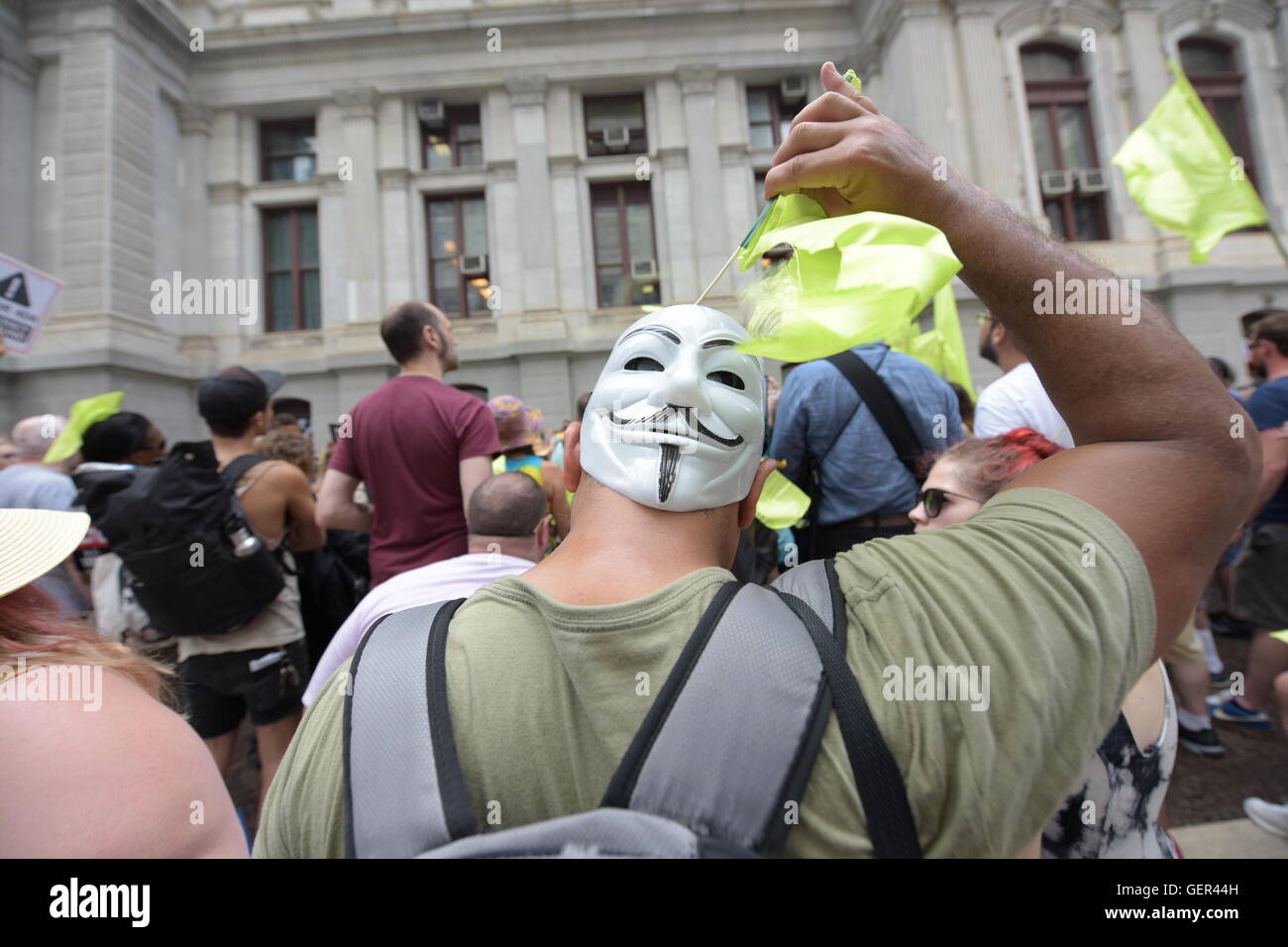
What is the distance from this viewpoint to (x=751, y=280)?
50.6 inches

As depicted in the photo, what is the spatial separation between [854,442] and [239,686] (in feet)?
9.93

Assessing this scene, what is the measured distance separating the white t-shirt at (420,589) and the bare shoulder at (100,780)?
3.35 feet

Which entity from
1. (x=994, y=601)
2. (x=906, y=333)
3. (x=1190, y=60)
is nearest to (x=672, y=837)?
(x=994, y=601)

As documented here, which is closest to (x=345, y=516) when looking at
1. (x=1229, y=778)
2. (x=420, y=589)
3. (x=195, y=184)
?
(x=420, y=589)

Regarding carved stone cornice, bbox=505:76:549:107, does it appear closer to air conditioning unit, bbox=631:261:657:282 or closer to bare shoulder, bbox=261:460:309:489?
air conditioning unit, bbox=631:261:657:282

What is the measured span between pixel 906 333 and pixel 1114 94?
13869mm

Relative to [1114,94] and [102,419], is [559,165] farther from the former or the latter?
[102,419]

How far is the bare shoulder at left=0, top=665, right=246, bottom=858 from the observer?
2.80 feet

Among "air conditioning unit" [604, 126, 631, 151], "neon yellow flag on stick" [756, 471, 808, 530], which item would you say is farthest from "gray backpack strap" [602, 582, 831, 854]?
"air conditioning unit" [604, 126, 631, 151]

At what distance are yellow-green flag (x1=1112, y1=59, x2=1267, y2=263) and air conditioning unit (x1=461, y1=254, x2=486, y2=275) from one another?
12702mm

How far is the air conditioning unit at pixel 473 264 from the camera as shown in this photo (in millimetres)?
14430

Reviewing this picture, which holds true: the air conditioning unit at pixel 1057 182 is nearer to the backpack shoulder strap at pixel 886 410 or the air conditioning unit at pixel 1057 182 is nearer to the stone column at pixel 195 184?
the backpack shoulder strap at pixel 886 410

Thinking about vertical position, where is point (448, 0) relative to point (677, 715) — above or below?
above

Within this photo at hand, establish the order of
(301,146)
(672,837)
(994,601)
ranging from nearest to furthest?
(672,837) < (994,601) < (301,146)
